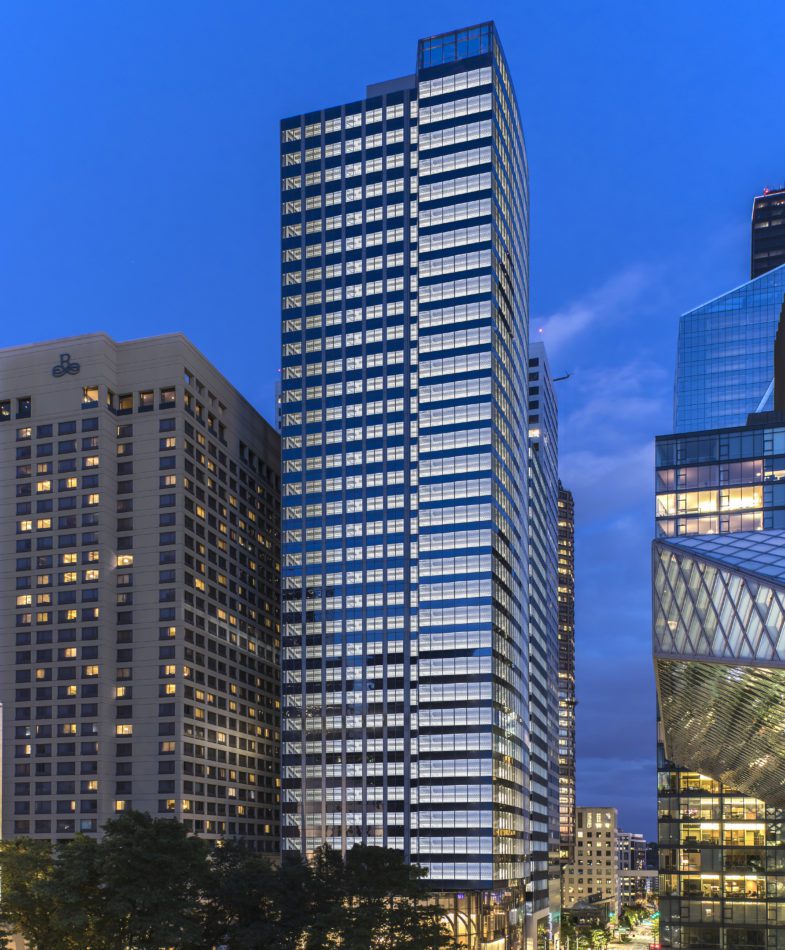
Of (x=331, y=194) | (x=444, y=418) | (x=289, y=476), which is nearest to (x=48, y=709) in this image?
(x=289, y=476)

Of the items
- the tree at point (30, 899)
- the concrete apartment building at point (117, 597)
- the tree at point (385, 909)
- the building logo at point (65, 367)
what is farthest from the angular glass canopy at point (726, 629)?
Result: the building logo at point (65, 367)

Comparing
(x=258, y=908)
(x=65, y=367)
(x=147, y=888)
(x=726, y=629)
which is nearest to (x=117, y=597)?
(x=65, y=367)

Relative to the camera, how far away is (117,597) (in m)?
167

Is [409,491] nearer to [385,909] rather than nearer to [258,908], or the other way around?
[385,909]

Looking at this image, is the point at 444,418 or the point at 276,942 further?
the point at 444,418

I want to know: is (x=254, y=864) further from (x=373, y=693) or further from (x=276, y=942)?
(x=373, y=693)

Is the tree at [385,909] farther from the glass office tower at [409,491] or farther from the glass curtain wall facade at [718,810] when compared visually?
the glass office tower at [409,491]

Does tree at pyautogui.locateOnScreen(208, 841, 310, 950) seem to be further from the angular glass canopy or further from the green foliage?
the angular glass canopy

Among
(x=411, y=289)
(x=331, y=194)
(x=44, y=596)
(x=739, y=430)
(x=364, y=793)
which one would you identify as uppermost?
(x=331, y=194)

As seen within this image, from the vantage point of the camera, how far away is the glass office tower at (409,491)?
170875 millimetres

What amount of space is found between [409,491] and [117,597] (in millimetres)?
50730

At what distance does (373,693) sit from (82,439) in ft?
205

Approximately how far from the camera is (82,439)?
171m

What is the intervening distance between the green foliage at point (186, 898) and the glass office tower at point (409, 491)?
76.1 metres
